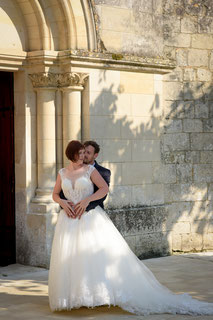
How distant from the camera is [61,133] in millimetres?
8562

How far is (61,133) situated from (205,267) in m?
2.51

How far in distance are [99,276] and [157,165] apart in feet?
11.8

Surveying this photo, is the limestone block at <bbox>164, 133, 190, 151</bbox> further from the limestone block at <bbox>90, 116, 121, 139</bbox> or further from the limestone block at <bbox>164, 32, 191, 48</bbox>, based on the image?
the limestone block at <bbox>164, 32, 191, 48</bbox>

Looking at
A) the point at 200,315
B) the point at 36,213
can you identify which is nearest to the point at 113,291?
the point at 200,315

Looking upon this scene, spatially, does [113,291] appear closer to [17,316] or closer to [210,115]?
[17,316]

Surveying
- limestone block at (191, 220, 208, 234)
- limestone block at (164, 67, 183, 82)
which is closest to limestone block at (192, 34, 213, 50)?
limestone block at (164, 67, 183, 82)

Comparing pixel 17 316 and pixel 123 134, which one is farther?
pixel 123 134

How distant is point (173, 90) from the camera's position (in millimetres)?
9578

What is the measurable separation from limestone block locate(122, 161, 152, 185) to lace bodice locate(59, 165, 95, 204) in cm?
267

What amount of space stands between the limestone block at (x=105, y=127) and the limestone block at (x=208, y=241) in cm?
226

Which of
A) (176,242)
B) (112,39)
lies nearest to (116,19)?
(112,39)

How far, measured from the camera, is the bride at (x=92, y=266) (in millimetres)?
5930

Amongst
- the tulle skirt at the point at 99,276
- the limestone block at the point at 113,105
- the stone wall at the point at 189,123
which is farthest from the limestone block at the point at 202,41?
the tulle skirt at the point at 99,276

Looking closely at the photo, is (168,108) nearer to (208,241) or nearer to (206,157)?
(206,157)
